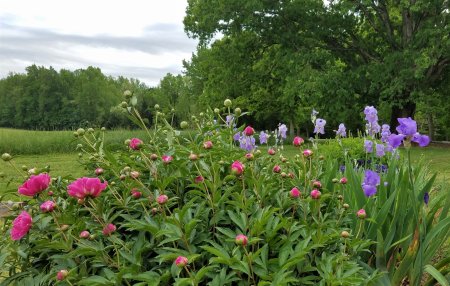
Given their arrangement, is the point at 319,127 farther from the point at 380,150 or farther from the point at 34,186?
the point at 34,186

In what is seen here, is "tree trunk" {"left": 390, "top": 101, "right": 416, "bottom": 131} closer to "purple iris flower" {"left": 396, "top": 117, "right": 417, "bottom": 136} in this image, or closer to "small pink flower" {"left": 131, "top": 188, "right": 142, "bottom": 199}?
"purple iris flower" {"left": 396, "top": 117, "right": 417, "bottom": 136}

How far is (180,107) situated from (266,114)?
11609 mm

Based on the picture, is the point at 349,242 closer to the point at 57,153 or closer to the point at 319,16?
the point at 57,153

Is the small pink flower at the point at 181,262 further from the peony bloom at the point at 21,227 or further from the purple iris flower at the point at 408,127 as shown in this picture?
the purple iris flower at the point at 408,127

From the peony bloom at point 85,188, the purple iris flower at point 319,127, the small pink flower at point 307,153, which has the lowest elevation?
the peony bloom at point 85,188

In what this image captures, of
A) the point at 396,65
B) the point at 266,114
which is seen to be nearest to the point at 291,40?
the point at 396,65

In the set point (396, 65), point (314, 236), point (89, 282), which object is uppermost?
point (396, 65)

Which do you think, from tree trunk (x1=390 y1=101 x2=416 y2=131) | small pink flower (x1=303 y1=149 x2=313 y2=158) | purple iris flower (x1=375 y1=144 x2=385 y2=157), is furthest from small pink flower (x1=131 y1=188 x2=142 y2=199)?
tree trunk (x1=390 y1=101 x2=416 y2=131)

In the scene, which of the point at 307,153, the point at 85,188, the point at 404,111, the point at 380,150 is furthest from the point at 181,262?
the point at 404,111

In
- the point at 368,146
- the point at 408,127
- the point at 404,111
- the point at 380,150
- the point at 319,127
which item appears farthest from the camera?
the point at 404,111

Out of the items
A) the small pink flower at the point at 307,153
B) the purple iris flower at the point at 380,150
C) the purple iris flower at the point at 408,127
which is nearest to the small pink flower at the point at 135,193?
the small pink flower at the point at 307,153

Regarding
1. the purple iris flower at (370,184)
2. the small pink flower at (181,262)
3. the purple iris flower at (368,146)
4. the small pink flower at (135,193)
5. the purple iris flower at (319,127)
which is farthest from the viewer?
the purple iris flower at (319,127)

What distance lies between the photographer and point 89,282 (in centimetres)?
136

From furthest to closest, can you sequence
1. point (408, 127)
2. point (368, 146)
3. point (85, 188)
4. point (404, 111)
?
point (404, 111) < point (368, 146) < point (408, 127) < point (85, 188)
